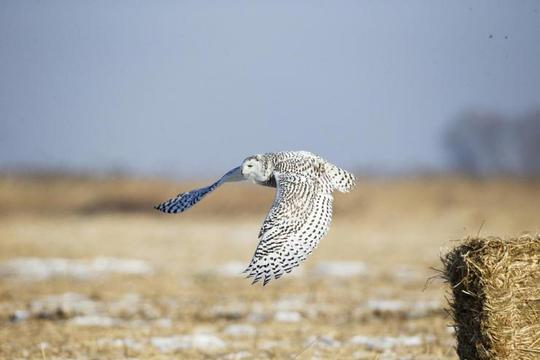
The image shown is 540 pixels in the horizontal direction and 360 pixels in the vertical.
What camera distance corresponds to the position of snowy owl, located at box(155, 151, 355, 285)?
643 centimetres

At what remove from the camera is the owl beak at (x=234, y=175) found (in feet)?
26.8

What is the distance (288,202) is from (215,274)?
27.2 feet

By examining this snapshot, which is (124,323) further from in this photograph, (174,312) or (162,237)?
(162,237)

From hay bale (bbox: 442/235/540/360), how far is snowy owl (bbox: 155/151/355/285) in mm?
1305

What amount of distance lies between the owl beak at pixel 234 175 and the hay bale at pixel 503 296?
2725mm

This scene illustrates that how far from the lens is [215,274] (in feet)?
49.3

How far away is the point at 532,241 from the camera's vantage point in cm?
607

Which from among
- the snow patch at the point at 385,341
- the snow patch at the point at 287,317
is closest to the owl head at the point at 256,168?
the snow patch at the point at 385,341

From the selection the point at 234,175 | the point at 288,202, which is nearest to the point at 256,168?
the point at 234,175

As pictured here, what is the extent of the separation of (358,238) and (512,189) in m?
12.2

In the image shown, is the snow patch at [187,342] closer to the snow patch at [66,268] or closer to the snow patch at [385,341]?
the snow patch at [385,341]

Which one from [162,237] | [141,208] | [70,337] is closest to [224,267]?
[162,237]

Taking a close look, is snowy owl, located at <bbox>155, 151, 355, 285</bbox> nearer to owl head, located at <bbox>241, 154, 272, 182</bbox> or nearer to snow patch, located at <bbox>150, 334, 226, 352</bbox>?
owl head, located at <bbox>241, 154, 272, 182</bbox>

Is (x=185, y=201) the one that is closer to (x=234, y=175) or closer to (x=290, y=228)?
(x=234, y=175)
